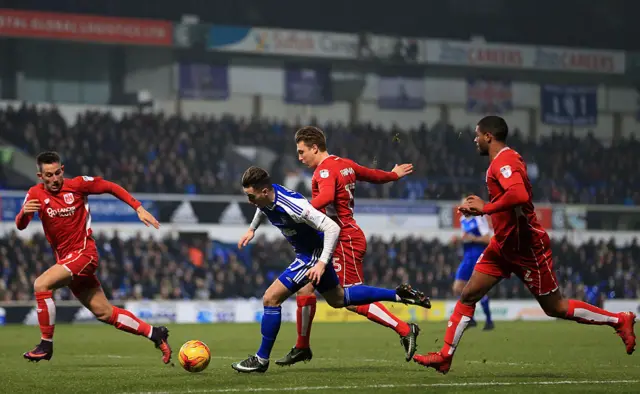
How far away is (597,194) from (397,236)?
9469 millimetres

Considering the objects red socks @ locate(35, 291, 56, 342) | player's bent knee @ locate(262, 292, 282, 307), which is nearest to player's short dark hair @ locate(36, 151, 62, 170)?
red socks @ locate(35, 291, 56, 342)

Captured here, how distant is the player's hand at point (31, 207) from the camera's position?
40.1 ft

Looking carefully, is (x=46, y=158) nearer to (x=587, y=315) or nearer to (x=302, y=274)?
(x=302, y=274)

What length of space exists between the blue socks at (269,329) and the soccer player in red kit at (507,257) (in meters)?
1.48

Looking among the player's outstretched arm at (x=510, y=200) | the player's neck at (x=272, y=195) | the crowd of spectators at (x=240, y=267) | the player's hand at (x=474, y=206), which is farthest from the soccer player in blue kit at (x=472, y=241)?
the crowd of spectators at (x=240, y=267)

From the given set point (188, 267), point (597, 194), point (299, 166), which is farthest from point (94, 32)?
point (597, 194)

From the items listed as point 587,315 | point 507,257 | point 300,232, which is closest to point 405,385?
point 507,257

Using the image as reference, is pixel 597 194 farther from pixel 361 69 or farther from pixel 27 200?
pixel 27 200

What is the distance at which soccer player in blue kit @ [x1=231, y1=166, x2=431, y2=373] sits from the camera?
10219 millimetres

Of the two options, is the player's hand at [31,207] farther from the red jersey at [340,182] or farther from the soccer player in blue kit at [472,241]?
the soccer player in blue kit at [472,241]

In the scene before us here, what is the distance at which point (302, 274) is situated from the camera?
10609 millimetres

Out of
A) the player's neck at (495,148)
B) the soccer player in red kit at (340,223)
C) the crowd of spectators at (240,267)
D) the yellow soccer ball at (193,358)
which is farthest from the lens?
the crowd of spectators at (240,267)

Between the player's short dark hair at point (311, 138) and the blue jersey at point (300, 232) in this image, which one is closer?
the blue jersey at point (300, 232)

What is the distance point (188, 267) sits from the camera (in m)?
35.1
